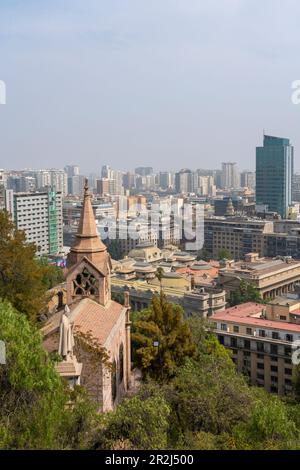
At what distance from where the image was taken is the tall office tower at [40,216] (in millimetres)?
61625

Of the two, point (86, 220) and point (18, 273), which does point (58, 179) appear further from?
point (18, 273)

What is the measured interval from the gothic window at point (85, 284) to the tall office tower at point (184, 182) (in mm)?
135685

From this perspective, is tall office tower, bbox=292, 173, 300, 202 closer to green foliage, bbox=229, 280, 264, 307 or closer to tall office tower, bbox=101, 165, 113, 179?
tall office tower, bbox=101, 165, 113, 179

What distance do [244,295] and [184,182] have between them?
4566 inches

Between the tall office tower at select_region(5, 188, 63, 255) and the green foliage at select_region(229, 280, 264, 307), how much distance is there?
29899 mm

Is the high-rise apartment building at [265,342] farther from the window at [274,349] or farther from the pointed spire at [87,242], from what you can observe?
the pointed spire at [87,242]

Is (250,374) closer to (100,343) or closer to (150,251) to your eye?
(100,343)

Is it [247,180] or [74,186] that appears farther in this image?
[247,180]

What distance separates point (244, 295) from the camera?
118ft

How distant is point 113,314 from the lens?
48.5ft

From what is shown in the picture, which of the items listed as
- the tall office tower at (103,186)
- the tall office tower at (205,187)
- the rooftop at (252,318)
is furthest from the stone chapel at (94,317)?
the tall office tower at (205,187)

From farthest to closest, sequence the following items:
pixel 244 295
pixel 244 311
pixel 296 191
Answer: pixel 296 191 → pixel 244 295 → pixel 244 311

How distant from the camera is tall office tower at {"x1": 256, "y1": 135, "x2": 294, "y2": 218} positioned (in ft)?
274

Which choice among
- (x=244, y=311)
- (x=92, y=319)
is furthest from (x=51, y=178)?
(x=92, y=319)
